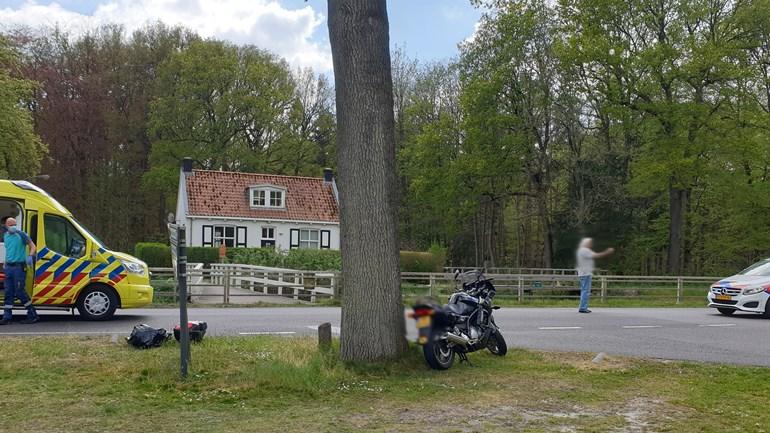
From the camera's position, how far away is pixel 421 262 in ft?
137

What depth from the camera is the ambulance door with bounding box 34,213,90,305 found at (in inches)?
521

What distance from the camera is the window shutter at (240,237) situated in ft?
141

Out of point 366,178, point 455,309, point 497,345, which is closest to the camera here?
point 455,309

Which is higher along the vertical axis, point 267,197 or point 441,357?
point 267,197

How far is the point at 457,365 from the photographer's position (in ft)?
30.4

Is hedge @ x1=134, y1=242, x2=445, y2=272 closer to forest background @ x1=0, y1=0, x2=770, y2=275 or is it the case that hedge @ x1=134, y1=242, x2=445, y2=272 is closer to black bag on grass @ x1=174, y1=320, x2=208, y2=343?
forest background @ x1=0, y1=0, x2=770, y2=275

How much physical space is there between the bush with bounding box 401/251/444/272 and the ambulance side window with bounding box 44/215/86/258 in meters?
27.9

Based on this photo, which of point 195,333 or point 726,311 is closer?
point 195,333

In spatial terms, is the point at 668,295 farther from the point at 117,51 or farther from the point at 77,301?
the point at 117,51

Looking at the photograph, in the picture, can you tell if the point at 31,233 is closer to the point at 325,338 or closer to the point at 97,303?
the point at 97,303

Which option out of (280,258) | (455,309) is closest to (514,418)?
(455,309)

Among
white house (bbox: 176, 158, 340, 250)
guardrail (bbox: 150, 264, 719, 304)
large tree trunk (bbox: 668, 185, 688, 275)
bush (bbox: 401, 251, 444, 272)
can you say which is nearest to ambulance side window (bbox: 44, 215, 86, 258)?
guardrail (bbox: 150, 264, 719, 304)

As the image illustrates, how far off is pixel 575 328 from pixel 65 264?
33.8 feet

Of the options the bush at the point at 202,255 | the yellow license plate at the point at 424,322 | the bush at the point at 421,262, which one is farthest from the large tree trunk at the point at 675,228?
the yellow license plate at the point at 424,322
